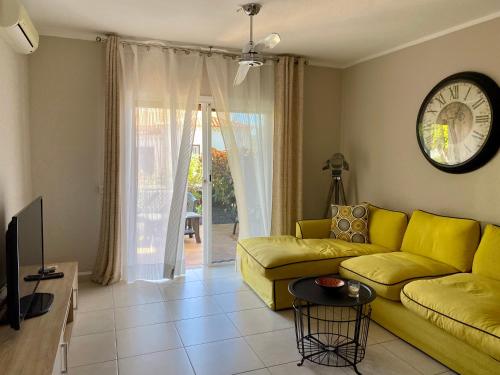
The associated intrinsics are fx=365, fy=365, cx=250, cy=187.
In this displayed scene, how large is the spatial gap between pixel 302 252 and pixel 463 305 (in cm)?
141

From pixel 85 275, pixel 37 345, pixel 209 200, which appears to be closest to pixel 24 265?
pixel 37 345

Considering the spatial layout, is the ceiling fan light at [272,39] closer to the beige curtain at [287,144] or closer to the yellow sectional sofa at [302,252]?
the beige curtain at [287,144]

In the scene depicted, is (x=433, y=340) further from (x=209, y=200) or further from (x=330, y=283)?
(x=209, y=200)

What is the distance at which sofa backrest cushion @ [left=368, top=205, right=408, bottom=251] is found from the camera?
3.69 m

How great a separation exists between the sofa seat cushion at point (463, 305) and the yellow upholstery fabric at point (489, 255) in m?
0.07

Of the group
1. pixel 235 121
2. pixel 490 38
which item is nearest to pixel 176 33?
pixel 235 121

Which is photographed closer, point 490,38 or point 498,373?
point 498,373

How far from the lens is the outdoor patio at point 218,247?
4547 mm

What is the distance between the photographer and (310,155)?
4.78m

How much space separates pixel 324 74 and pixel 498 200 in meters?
2.60

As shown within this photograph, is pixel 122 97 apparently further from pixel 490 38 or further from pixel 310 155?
pixel 490 38

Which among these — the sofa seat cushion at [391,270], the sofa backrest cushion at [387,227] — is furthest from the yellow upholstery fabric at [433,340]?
the sofa backrest cushion at [387,227]

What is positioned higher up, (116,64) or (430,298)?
(116,64)

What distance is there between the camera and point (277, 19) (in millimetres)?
3209
